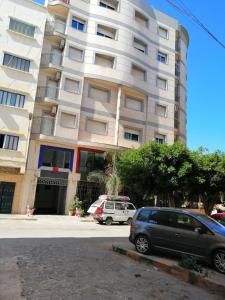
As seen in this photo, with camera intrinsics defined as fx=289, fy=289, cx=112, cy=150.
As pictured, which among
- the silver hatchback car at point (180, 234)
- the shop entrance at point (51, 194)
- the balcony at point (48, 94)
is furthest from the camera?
the balcony at point (48, 94)

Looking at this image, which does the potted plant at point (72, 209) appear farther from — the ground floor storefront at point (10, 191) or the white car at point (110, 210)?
the white car at point (110, 210)

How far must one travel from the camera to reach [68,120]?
25203 mm

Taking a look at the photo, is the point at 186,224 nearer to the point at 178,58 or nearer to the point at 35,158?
the point at 35,158

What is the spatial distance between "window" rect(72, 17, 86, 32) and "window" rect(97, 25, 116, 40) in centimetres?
144

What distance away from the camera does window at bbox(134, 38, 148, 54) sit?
29.7 metres

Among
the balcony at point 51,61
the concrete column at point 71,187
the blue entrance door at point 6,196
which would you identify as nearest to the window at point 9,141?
the blue entrance door at point 6,196

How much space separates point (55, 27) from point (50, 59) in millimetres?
3416

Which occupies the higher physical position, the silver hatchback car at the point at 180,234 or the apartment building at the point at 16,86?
the apartment building at the point at 16,86

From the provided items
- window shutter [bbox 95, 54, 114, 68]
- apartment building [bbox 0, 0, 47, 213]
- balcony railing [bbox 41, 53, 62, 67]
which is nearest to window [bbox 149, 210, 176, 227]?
apartment building [bbox 0, 0, 47, 213]

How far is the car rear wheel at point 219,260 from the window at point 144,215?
8.61 ft

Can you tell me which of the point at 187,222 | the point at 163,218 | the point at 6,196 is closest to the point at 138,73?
the point at 6,196

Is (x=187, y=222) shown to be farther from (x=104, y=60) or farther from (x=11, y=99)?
(x=104, y=60)

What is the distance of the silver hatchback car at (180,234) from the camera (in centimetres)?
773

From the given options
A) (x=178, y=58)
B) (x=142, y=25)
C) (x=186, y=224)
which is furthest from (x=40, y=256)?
(x=178, y=58)
